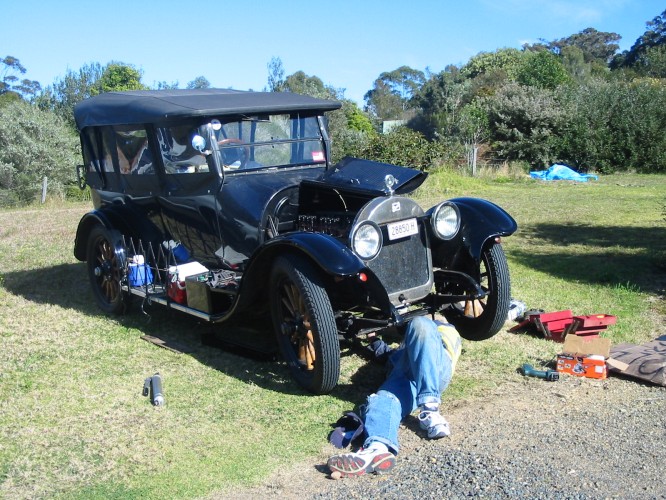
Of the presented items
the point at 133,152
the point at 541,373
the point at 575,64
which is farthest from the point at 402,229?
the point at 575,64

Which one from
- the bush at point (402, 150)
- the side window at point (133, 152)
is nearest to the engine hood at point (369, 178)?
the side window at point (133, 152)

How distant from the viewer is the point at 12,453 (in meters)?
4.14

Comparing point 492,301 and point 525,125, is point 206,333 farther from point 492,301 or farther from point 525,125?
point 525,125

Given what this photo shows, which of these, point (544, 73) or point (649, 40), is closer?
point (544, 73)

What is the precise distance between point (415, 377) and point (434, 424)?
1.18 feet

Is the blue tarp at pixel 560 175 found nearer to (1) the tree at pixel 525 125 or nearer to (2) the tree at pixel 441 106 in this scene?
(1) the tree at pixel 525 125

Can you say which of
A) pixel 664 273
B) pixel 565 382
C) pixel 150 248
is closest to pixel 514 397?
pixel 565 382

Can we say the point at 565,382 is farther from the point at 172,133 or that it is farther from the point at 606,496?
the point at 172,133

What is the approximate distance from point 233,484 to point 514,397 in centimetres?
207

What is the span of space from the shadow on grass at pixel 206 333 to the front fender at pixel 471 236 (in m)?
1.09

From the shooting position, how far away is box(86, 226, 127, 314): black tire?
22.0ft

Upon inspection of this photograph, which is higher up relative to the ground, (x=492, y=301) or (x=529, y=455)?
(x=492, y=301)

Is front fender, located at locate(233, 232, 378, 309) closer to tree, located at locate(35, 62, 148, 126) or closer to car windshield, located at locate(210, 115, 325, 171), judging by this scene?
car windshield, located at locate(210, 115, 325, 171)

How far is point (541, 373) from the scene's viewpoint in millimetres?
5145
